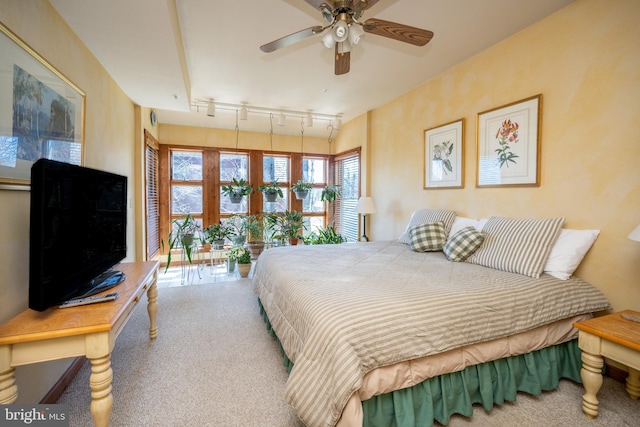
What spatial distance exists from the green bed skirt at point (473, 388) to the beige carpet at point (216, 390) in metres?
0.08

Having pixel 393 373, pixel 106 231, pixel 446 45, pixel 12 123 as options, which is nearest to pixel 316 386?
pixel 393 373

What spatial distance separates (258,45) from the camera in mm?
2521

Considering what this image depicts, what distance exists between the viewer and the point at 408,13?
80.7 inches

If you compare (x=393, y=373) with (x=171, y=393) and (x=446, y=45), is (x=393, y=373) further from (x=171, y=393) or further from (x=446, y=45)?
(x=446, y=45)

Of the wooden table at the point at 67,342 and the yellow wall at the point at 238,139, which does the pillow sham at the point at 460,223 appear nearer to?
the wooden table at the point at 67,342

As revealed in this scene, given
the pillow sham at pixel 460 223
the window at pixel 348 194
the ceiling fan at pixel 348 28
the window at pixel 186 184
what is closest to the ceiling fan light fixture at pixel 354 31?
the ceiling fan at pixel 348 28

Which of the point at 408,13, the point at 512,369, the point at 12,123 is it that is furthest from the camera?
the point at 408,13

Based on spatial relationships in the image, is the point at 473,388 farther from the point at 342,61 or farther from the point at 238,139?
the point at 238,139

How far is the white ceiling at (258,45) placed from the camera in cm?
190

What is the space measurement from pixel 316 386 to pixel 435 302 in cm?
71

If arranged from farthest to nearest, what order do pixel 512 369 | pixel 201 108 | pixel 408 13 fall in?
pixel 201 108
pixel 408 13
pixel 512 369

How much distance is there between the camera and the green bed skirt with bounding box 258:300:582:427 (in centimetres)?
127

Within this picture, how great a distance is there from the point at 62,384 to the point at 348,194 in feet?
14.1

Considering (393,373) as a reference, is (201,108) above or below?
above
